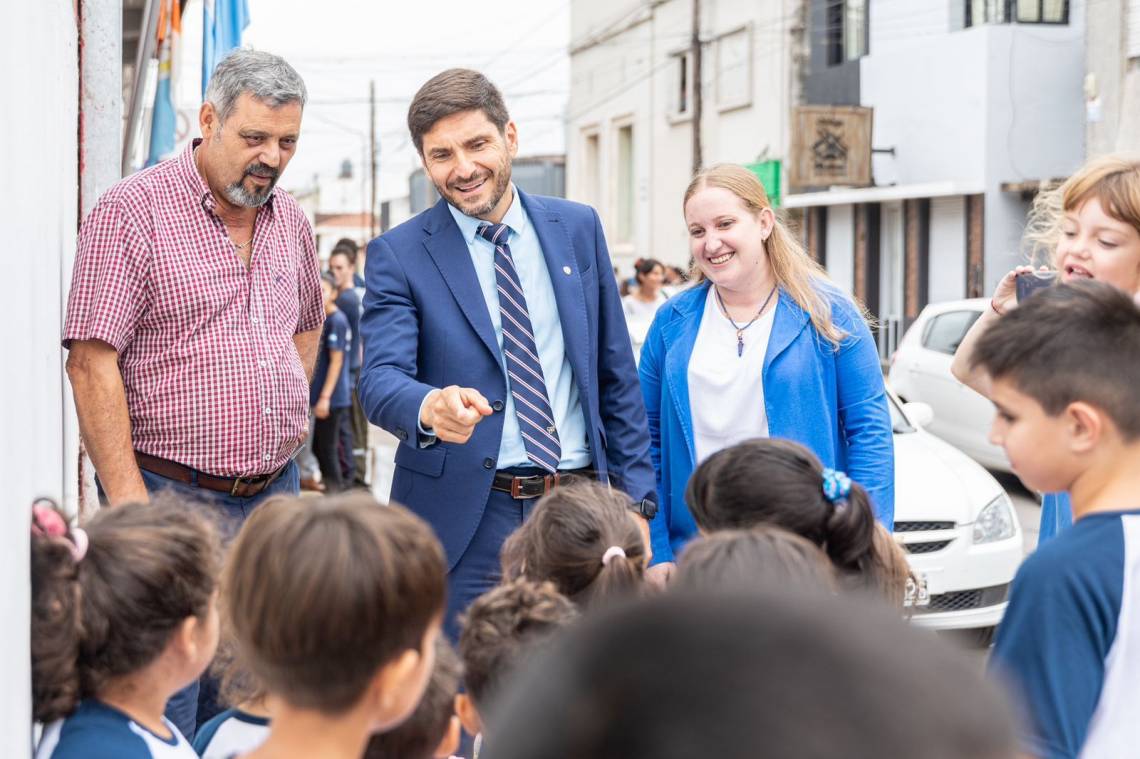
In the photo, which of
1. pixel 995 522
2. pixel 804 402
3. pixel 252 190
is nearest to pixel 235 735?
pixel 252 190

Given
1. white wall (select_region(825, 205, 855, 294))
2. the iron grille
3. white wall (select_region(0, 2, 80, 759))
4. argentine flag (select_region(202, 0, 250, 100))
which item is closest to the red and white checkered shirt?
white wall (select_region(0, 2, 80, 759))

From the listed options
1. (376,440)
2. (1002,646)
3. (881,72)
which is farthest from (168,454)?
(881,72)

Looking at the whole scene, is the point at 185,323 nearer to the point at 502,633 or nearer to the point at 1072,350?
the point at 502,633

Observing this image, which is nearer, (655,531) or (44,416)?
(44,416)

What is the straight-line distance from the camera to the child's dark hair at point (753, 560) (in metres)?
2.27

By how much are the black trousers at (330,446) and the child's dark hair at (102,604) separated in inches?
351

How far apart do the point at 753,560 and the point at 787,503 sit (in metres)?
0.46

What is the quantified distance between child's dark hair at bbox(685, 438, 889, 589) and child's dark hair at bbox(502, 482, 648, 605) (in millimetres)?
188

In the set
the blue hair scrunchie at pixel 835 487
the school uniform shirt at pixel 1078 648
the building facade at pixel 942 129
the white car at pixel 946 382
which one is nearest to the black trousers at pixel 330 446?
the white car at pixel 946 382

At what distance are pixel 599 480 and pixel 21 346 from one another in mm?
1647

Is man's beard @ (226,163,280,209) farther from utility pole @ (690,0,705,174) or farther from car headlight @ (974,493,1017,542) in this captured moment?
utility pole @ (690,0,705,174)

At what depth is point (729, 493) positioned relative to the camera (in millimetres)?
2781

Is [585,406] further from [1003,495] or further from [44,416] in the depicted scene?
[1003,495]

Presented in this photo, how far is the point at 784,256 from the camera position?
387 cm
